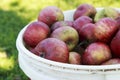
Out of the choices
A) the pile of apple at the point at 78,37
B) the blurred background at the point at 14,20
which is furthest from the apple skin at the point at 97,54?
the blurred background at the point at 14,20

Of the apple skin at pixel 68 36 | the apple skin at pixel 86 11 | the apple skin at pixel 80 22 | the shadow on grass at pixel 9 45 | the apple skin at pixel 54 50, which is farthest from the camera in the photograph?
the shadow on grass at pixel 9 45

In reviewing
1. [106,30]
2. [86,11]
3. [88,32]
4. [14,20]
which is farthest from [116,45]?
[14,20]

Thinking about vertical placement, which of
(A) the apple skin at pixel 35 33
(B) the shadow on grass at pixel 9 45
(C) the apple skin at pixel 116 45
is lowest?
(B) the shadow on grass at pixel 9 45

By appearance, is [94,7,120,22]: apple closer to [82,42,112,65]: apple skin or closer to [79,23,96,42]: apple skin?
[79,23,96,42]: apple skin

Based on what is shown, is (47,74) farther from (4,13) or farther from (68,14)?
(4,13)

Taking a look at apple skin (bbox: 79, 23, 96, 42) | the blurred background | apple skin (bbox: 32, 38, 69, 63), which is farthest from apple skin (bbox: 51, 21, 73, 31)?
the blurred background

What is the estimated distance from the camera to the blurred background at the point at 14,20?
2.50 meters

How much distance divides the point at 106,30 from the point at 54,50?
0.76 ft

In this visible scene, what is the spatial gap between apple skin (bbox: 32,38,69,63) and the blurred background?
40.6 inches

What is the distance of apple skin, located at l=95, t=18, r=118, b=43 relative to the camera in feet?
4.63

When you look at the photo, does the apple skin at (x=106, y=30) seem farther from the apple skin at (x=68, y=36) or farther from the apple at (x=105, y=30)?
the apple skin at (x=68, y=36)

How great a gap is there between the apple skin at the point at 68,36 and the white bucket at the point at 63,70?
179mm

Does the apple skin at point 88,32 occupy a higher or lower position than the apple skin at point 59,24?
higher

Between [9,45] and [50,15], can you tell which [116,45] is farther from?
[9,45]
